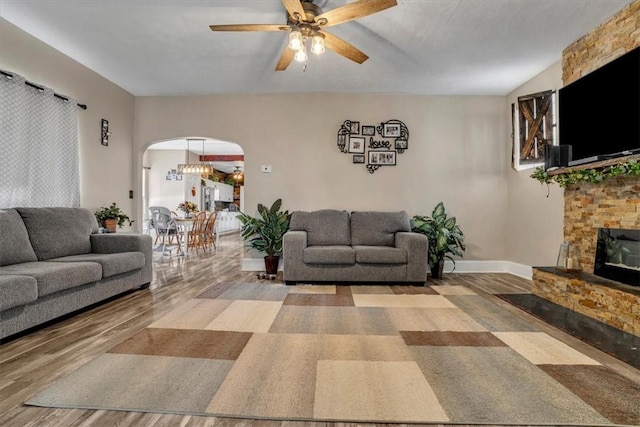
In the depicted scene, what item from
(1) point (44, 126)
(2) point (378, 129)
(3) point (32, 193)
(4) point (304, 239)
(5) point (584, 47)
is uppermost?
(5) point (584, 47)

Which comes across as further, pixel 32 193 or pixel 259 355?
pixel 32 193

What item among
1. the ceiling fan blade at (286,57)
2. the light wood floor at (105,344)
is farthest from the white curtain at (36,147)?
the ceiling fan blade at (286,57)

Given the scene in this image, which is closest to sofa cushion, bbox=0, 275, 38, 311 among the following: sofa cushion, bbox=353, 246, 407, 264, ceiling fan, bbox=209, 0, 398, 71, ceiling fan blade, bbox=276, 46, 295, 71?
ceiling fan, bbox=209, 0, 398, 71

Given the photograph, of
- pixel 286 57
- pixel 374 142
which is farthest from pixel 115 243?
pixel 374 142

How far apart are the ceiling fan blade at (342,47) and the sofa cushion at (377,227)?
216cm

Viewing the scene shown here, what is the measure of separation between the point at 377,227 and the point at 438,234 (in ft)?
2.62

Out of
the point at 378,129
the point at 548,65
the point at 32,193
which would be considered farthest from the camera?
the point at 378,129

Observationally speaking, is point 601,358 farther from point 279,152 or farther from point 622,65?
point 279,152

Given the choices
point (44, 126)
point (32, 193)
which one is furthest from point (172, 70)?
point (32, 193)

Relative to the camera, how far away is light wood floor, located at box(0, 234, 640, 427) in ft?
4.74

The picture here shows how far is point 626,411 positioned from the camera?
4.96 feet

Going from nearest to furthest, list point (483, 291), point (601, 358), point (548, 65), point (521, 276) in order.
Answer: point (601, 358)
point (483, 291)
point (548, 65)
point (521, 276)

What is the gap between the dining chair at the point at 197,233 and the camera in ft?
23.8

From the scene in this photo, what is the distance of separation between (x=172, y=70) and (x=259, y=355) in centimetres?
381
